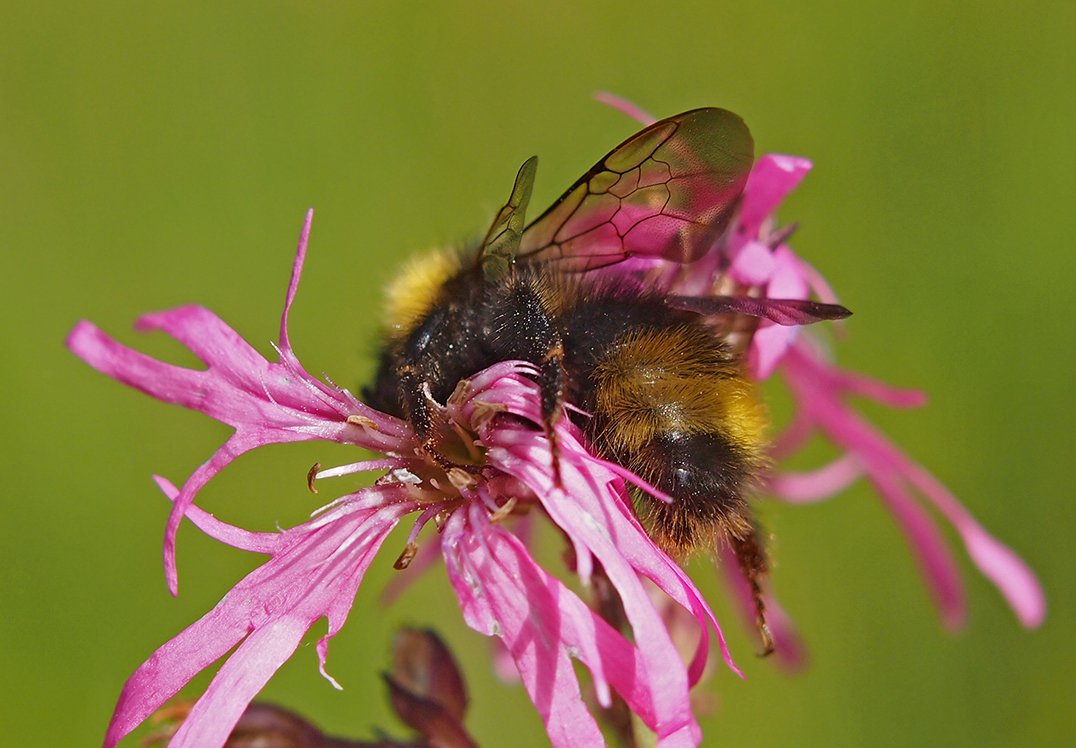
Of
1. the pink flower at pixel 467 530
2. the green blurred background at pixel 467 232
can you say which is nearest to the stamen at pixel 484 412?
the pink flower at pixel 467 530

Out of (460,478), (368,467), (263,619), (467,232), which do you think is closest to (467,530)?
(460,478)

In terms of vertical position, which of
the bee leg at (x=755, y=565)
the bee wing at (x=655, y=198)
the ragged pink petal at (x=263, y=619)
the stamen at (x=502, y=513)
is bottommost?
the bee leg at (x=755, y=565)

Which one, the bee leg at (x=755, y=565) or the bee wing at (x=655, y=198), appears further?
the bee leg at (x=755, y=565)

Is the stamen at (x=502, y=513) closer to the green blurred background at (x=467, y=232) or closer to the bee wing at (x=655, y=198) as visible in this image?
the bee wing at (x=655, y=198)

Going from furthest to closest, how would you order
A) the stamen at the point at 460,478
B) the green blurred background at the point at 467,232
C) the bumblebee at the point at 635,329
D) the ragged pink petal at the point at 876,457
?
the green blurred background at the point at 467,232
the ragged pink petal at the point at 876,457
the stamen at the point at 460,478
the bumblebee at the point at 635,329

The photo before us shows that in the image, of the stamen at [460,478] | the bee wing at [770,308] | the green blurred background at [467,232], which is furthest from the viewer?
the green blurred background at [467,232]

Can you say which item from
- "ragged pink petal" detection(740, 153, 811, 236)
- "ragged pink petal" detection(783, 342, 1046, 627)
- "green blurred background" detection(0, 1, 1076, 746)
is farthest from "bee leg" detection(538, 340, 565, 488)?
"green blurred background" detection(0, 1, 1076, 746)

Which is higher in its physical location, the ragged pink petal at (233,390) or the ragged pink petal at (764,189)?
the ragged pink petal at (233,390)

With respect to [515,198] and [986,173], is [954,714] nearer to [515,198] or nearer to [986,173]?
[986,173]
